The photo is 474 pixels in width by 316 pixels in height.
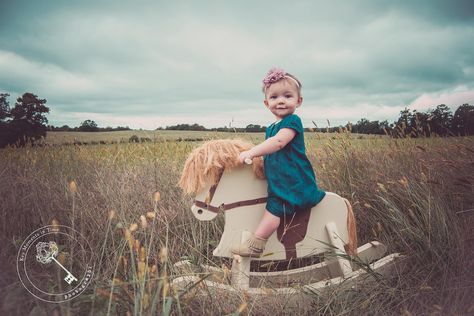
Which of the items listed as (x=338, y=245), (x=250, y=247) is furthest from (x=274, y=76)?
(x=338, y=245)

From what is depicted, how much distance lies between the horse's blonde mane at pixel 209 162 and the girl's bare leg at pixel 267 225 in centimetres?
32

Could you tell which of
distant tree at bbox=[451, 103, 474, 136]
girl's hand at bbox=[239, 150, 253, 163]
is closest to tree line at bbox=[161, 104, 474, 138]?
distant tree at bbox=[451, 103, 474, 136]

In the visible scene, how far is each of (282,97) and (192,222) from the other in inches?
55.7

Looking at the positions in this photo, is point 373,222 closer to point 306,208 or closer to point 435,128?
point 306,208

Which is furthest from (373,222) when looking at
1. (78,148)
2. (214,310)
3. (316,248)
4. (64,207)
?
(78,148)

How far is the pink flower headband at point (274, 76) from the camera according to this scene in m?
2.00

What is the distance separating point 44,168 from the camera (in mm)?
3887

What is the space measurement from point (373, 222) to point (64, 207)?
269cm

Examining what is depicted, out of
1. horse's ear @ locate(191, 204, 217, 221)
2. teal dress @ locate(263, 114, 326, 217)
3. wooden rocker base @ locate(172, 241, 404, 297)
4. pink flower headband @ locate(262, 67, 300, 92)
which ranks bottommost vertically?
→ wooden rocker base @ locate(172, 241, 404, 297)

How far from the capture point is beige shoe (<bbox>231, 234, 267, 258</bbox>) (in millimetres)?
1998

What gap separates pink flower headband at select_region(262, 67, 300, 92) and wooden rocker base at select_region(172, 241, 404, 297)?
1074 millimetres

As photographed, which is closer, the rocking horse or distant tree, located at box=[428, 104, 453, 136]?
the rocking horse

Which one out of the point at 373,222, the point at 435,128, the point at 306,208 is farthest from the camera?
the point at 435,128

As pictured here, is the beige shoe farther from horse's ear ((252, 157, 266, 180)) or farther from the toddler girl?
horse's ear ((252, 157, 266, 180))
